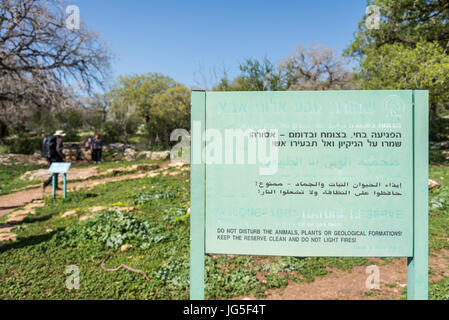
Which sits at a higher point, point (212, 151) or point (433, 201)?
point (212, 151)

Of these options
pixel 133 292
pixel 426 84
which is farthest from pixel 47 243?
pixel 426 84

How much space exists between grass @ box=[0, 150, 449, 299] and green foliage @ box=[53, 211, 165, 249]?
0.07ft

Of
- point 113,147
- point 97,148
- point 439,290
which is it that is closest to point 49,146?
point 97,148

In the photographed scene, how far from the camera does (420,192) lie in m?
2.56

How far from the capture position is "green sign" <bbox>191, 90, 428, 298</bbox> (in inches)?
101

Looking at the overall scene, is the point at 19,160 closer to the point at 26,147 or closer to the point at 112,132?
the point at 26,147

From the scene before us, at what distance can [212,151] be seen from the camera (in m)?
2.65

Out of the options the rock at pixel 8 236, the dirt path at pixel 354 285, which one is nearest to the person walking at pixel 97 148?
the rock at pixel 8 236

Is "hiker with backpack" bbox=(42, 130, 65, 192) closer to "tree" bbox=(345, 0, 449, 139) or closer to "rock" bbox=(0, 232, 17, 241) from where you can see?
"rock" bbox=(0, 232, 17, 241)

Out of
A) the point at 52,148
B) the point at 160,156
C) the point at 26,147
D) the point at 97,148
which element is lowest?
the point at 160,156

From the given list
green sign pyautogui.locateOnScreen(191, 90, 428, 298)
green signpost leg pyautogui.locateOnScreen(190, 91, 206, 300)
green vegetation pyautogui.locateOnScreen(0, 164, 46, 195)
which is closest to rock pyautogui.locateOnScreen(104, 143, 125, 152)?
green vegetation pyautogui.locateOnScreen(0, 164, 46, 195)

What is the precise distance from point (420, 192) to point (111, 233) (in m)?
4.41
